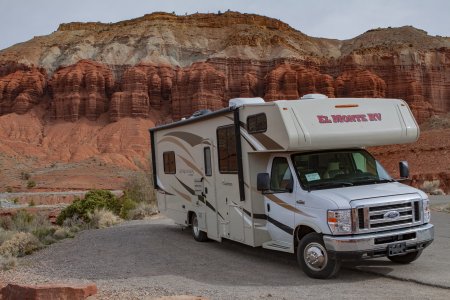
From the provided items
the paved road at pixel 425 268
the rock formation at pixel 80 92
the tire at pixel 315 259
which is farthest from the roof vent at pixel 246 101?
the rock formation at pixel 80 92

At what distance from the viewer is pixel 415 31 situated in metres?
103

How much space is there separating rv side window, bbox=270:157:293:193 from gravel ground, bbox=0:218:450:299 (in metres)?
1.51

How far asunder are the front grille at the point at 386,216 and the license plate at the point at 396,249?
284mm

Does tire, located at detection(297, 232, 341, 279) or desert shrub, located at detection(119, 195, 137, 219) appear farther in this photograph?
desert shrub, located at detection(119, 195, 137, 219)

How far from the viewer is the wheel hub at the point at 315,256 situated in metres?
8.62

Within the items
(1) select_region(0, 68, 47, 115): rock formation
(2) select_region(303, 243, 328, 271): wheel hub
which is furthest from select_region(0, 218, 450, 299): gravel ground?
(1) select_region(0, 68, 47, 115): rock formation

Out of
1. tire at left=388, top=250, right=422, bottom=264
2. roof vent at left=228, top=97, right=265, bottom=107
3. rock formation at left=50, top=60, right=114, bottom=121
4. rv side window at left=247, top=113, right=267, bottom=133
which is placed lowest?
tire at left=388, top=250, right=422, bottom=264

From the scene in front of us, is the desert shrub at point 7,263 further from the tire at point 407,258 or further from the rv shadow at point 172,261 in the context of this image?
the tire at point 407,258

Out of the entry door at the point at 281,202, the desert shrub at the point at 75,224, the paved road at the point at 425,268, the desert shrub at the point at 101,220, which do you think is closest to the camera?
the paved road at the point at 425,268

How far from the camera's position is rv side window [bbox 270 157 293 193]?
9539 millimetres

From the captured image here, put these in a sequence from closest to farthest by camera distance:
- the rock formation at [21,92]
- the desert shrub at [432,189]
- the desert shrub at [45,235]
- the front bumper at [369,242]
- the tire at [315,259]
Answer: the front bumper at [369,242], the tire at [315,259], the desert shrub at [45,235], the desert shrub at [432,189], the rock formation at [21,92]

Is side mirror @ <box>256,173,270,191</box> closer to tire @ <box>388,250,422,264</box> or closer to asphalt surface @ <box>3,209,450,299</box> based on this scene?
asphalt surface @ <box>3,209,450,299</box>

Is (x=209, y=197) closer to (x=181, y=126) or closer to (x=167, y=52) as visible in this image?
(x=181, y=126)

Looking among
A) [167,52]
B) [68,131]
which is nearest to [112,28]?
[167,52]
